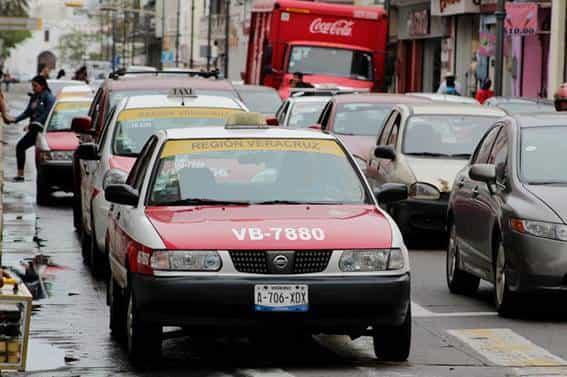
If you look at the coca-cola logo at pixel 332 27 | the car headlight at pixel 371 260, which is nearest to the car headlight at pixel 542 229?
the car headlight at pixel 371 260

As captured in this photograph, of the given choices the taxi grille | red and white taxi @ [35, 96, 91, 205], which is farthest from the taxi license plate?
red and white taxi @ [35, 96, 91, 205]

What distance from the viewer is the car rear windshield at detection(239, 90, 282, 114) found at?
111ft

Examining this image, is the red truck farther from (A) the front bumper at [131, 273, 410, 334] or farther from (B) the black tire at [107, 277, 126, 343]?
(A) the front bumper at [131, 273, 410, 334]

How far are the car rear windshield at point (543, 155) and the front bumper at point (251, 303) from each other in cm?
345

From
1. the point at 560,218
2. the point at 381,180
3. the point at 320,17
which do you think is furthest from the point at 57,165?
the point at 320,17

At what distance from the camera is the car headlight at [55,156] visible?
81.2 ft

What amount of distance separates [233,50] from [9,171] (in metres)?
58.7

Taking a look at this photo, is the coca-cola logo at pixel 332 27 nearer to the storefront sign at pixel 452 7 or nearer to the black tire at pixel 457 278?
the storefront sign at pixel 452 7

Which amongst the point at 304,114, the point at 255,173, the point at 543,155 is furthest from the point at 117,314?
the point at 304,114

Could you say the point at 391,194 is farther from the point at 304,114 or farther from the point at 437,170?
the point at 304,114

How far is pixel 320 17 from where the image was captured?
133 ft

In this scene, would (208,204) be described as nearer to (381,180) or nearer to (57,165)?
(381,180)

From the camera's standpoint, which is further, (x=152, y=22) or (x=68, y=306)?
(x=152, y=22)

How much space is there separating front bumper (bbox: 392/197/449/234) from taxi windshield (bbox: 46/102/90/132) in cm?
903
